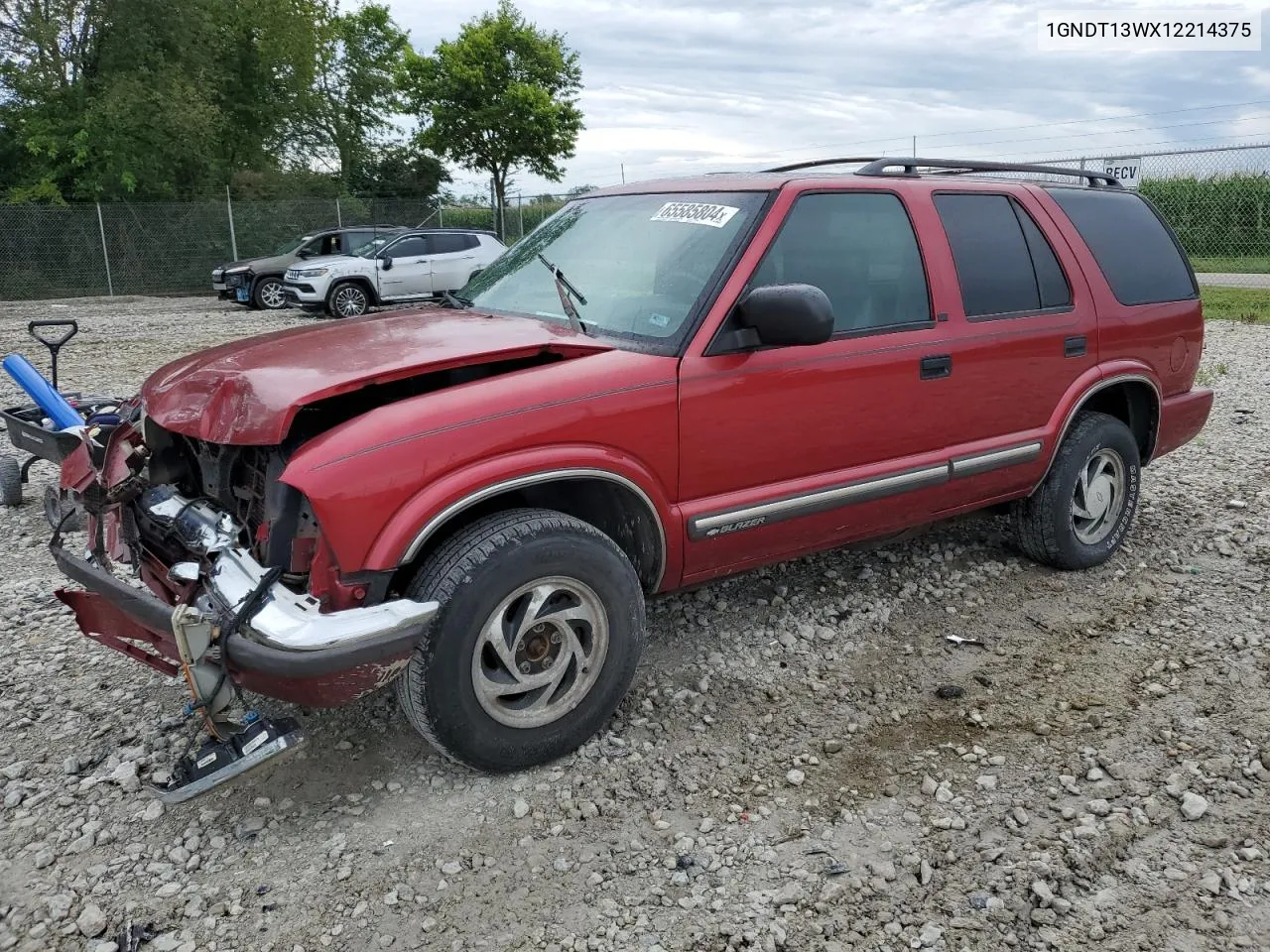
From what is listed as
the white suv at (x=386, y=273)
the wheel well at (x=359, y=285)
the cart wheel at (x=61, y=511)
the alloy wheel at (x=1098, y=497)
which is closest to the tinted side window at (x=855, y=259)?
the alloy wheel at (x=1098, y=497)

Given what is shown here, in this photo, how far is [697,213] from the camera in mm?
3752

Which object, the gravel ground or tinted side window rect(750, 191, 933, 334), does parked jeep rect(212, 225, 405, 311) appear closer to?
the gravel ground

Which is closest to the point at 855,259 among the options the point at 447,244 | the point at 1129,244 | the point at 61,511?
the point at 1129,244

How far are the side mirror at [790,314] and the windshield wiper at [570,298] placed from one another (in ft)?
2.09

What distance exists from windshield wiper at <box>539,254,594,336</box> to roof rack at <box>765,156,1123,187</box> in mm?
1160

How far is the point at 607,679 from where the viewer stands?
3244mm

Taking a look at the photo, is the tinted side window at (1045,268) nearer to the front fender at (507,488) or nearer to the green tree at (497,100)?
the front fender at (507,488)

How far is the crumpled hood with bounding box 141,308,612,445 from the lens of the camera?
2859 millimetres

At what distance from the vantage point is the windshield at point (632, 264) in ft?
11.6

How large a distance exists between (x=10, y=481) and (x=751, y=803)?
4.98 m

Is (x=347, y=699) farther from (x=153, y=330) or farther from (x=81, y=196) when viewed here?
(x=81, y=196)

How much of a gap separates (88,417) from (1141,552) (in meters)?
5.41

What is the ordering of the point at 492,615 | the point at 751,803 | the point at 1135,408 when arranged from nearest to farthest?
the point at 492,615, the point at 751,803, the point at 1135,408

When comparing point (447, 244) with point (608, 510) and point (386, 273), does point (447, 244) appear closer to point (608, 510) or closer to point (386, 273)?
point (386, 273)
